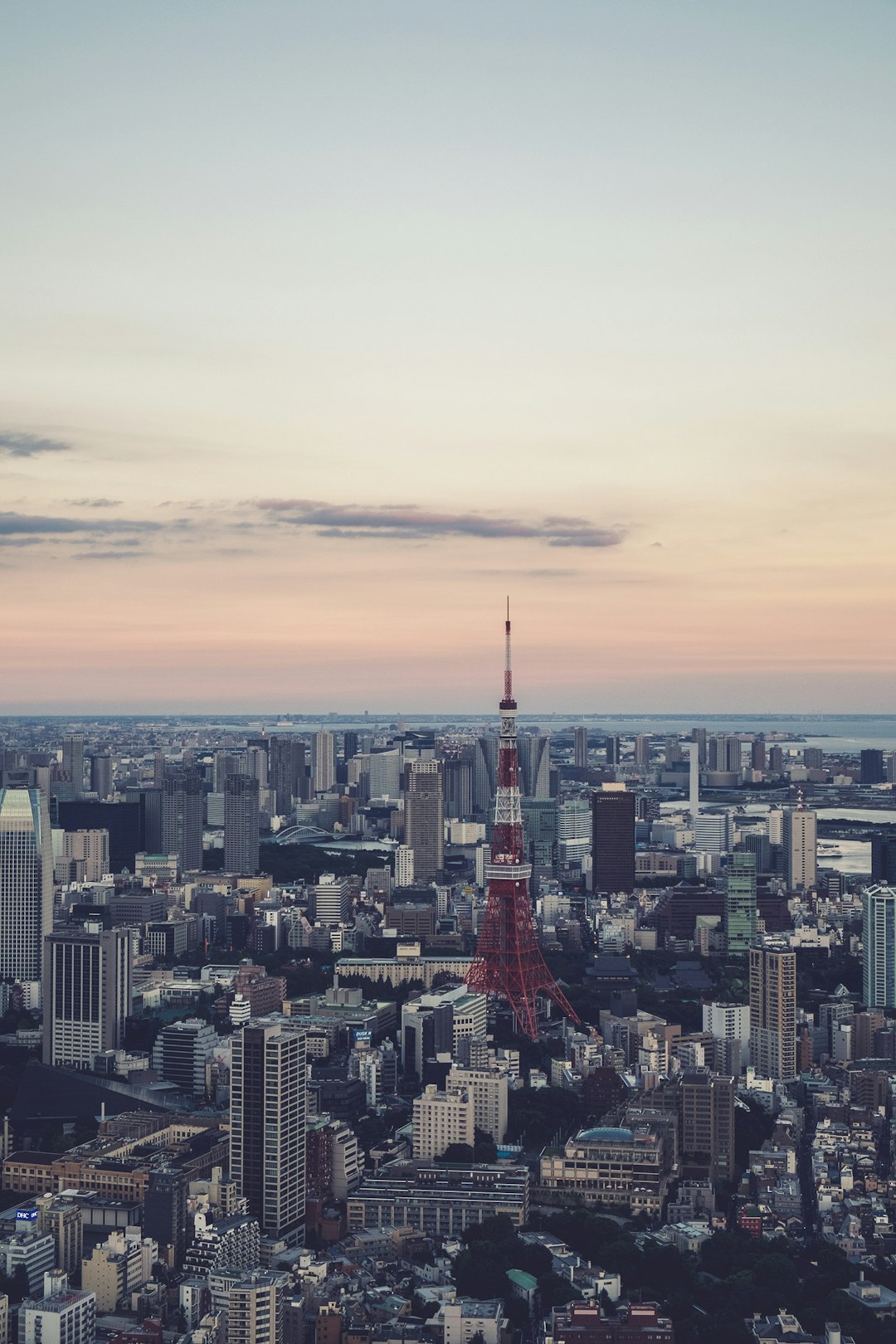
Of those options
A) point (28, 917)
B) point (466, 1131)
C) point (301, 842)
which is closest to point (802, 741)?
point (301, 842)

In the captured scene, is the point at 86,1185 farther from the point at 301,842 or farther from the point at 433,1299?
the point at 301,842

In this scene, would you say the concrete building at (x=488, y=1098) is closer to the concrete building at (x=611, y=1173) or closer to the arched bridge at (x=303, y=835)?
the concrete building at (x=611, y=1173)

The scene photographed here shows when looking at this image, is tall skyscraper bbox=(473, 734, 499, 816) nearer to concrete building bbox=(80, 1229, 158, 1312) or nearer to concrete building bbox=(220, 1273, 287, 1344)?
concrete building bbox=(80, 1229, 158, 1312)

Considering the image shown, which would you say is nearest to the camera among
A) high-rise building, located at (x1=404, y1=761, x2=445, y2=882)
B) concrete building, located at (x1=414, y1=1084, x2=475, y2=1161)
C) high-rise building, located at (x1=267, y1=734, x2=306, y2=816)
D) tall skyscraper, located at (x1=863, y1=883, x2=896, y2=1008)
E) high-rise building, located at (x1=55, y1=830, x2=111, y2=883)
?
concrete building, located at (x1=414, y1=1084, x2=475, y2=1161)

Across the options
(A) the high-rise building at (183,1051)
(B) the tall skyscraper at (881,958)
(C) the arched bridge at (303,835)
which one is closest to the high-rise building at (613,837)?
(C) the arched bridge at (303,835)

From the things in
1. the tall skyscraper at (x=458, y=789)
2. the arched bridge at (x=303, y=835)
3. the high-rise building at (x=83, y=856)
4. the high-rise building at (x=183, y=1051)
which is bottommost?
the high-rise building at (x=183, y=1051)

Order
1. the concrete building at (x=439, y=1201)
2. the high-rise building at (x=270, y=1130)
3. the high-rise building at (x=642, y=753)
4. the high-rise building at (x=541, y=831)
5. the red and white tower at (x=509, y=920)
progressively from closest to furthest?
the high-rise building at (x=270, y=1130)
the concrete building at (x=439, y=1201)
the red and white tower at (x=509, y=920)
the high-rise building at (x=541, y=831)
the high-rise building at (x=642, y=753)

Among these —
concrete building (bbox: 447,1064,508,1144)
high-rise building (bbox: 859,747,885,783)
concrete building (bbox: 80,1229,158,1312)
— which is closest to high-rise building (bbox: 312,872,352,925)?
concrete building (bbox: 447,1064,508,1144)
